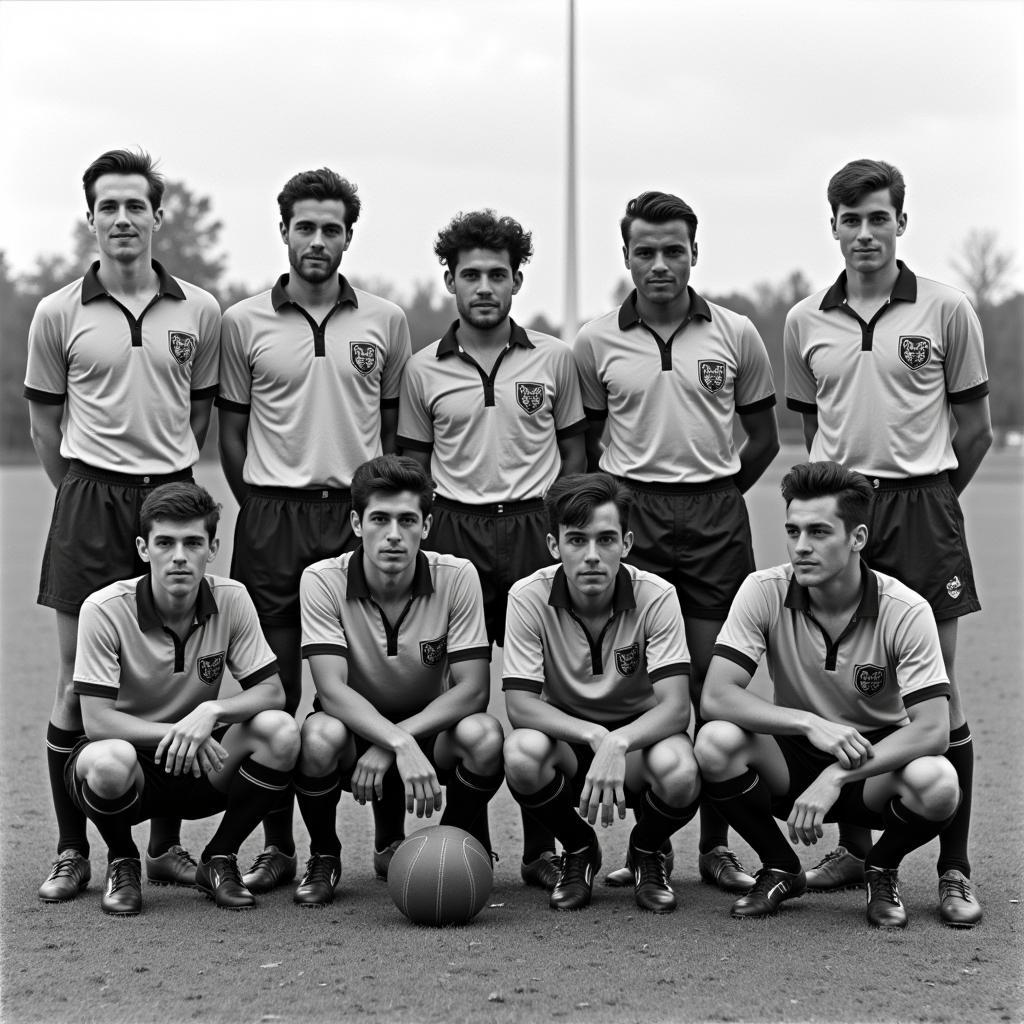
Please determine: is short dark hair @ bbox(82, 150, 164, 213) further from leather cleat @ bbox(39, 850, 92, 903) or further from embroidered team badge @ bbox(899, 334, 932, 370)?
embroidered team badge @ bbox(899, 334, 932, 370)

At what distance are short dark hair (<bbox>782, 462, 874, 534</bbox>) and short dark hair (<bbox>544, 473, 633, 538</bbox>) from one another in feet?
1.81

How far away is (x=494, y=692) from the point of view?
962 cm

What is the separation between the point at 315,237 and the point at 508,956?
2633mm

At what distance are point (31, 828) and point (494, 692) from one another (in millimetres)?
4233

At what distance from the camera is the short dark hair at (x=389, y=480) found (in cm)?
494

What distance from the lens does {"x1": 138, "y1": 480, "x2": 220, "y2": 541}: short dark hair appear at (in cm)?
483

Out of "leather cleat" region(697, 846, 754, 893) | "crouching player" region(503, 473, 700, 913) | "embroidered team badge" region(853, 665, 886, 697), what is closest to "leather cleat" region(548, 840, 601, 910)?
"crouching player" region(503, 473, 700, 913)

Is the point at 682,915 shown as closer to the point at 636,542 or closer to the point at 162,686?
the point at 636,542

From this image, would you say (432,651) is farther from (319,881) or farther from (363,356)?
(363,356)

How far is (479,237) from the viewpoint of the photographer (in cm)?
538

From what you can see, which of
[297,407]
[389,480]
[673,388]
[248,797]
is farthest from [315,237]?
[248,797]

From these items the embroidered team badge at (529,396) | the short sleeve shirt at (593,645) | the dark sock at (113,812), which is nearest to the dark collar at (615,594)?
the short sleeve shirt at (593,645)

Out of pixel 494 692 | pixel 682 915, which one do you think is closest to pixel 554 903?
pixel 682 915

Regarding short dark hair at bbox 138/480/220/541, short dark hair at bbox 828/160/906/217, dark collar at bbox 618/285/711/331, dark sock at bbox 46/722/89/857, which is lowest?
dark sock at bbox 46/722/89/857
